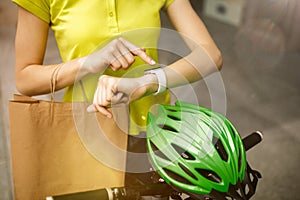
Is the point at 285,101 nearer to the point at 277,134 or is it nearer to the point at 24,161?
the point at 277,134

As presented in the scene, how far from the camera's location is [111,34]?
72cm

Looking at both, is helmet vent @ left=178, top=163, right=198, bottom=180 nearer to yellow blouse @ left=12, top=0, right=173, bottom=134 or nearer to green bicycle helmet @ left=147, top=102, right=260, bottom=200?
green bicycle helmet @ left=147, top=102, right=260, bottom=200

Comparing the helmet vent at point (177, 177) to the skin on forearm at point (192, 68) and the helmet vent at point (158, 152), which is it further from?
the skin on forearm at point (192, 68)

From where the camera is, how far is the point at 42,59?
0.72m

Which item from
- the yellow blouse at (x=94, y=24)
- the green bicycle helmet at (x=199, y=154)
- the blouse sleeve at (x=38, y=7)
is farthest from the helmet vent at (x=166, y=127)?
the blouse sleeve at (x=38, y=7)

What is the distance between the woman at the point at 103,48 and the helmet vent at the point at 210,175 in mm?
160

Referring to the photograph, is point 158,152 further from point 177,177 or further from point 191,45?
point 191,45

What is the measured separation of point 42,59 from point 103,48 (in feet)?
0.38

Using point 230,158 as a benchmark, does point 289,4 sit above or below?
above

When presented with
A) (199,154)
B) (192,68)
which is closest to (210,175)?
(199,154)

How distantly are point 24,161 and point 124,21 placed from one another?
0.30 meters

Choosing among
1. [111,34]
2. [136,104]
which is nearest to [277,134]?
[136,104]

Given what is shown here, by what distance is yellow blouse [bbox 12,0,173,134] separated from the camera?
2.30ft

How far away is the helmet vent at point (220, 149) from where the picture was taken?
696 mm
